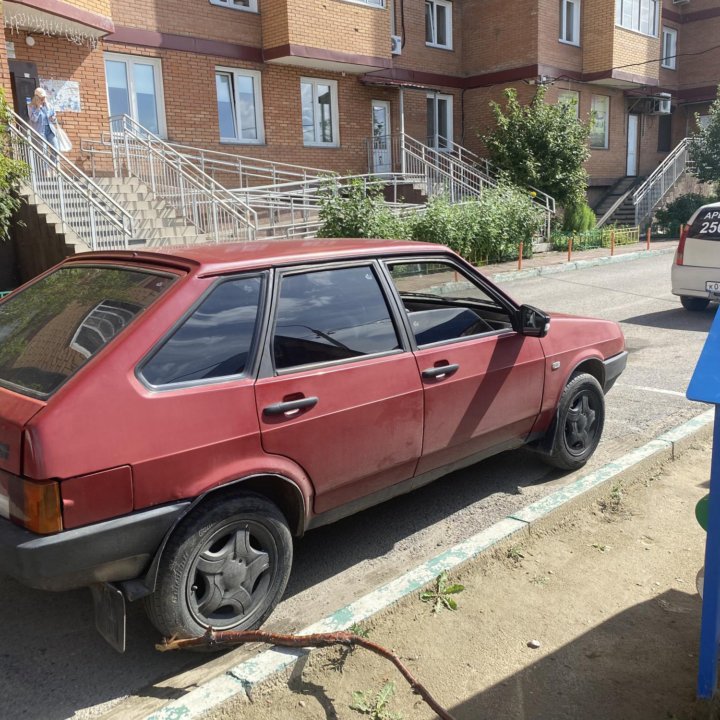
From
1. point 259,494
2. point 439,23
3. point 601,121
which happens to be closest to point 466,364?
point 259,494

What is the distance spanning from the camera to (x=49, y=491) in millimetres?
2514

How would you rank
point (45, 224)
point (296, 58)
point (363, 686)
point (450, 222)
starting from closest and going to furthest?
point (363, 686), point (45, 224), point (450, 222), point (296, 58)

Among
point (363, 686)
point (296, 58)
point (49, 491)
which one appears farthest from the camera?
point (296, 58)

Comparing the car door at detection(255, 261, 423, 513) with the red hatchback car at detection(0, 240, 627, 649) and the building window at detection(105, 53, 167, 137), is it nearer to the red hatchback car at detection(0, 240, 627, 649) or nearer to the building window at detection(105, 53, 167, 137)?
the red hatchback car at detection(0, 240, 627, 649)

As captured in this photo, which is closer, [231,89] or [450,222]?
[450,222]

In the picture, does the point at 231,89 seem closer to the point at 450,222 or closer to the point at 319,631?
→ the point at 450,222

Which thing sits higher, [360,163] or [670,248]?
[360,163]

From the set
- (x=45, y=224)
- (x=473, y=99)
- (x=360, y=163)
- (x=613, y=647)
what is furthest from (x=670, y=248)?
(x=613, y=647)

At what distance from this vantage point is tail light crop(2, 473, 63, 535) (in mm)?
2516

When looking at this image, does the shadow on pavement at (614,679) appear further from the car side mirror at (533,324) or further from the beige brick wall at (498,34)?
the beige brick wall at (498,34)

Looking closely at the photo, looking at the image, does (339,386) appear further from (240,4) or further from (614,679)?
(240,4)

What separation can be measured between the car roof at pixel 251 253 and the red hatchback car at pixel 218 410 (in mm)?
13

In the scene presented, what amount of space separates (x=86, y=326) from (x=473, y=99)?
76.6 feet

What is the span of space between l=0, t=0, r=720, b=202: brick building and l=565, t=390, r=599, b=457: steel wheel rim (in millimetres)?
10482
